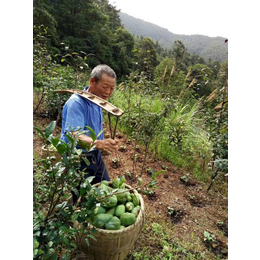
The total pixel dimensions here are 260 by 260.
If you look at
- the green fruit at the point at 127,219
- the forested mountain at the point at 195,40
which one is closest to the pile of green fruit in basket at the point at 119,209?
the green fruit at the point at 127,219

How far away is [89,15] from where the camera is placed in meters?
11.0

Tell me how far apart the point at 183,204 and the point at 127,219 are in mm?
1096

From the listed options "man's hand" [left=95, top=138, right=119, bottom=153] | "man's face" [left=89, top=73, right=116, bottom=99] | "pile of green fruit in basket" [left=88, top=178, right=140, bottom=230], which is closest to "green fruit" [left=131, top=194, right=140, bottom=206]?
"pile of green fruit in basket" [left=88, top=178, right=140, bottom=230]

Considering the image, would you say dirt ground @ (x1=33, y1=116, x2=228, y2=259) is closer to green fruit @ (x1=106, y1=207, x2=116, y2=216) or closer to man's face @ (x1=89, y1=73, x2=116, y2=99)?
green fruit @ (x1=106, y1=207, x2=116, y2=216)

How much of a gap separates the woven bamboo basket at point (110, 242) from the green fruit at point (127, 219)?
0.02 m

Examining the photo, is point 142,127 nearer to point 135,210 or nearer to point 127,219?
point 135,210

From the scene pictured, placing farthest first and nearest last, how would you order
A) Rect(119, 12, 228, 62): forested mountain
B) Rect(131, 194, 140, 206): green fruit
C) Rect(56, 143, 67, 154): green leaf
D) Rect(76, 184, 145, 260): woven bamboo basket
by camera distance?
Rect(119, 12, 228, 62): forested mountain
Rect(131, 194, 140, 206): green fruit
Rect(76, 184, 145, 260): woven bamboo basket
Rect(56, 143, 67, 154): green leaf

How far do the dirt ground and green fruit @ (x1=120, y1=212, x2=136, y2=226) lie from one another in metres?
0.70

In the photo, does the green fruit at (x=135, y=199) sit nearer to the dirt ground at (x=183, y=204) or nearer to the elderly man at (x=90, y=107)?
the elderly man at (x=90, y=107)

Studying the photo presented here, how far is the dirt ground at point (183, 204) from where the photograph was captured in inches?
65.6

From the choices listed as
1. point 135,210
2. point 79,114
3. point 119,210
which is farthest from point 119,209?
point 79,114

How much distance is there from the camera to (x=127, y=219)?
1.11m

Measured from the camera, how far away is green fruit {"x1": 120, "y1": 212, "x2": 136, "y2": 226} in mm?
1111
